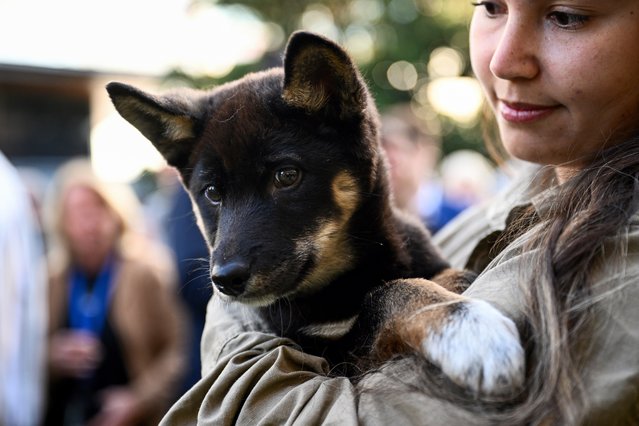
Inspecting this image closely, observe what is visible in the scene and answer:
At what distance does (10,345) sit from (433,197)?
5373mm

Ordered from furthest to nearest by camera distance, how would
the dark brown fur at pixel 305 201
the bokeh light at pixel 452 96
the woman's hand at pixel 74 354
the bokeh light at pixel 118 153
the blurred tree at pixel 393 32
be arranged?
1. the blurred tree at pixel 393 32
2. the bokeh light at pixel 452 96
3. the bokeh light at pixel 118 153
4. the woman's hand at pixel 74 354
5. the dark brown fur at pixel 305 201

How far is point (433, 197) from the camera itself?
9.12m

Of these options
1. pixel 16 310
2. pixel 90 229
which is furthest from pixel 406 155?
pixel 16 310

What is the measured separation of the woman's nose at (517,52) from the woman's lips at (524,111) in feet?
0.43

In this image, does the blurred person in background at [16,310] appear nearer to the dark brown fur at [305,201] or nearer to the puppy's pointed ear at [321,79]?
the dark brown fur at [305,201]

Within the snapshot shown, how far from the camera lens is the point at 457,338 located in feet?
6.99

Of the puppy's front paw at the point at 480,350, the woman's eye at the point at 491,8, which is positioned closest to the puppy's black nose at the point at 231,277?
the puppy's front paw at the point at 480,350

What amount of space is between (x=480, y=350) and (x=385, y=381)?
0.27 m

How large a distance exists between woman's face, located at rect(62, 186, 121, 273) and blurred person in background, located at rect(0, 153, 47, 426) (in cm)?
93

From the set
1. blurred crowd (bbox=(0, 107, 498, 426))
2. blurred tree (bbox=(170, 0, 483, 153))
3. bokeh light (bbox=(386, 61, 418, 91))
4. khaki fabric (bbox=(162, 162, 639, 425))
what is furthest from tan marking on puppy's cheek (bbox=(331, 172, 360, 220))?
bokeh light (bbox=(386, 61, 418, 91))

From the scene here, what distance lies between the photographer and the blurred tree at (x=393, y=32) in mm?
16547

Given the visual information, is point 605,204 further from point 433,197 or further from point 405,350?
point 433,197

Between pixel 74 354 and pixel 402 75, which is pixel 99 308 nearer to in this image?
pixel 74 354

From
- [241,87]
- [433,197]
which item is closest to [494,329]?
[241,87]
